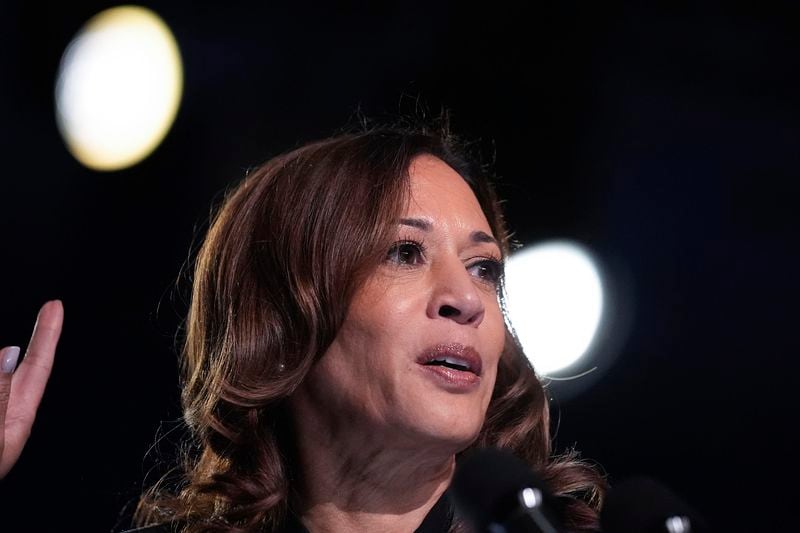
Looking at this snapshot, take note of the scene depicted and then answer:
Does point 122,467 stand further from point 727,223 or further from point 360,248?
point 727,223

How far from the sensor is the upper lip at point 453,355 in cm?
195

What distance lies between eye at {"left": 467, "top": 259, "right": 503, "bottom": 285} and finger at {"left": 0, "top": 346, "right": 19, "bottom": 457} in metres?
0.92

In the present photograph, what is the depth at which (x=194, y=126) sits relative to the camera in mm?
3385

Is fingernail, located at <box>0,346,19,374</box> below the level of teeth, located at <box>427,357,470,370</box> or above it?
below

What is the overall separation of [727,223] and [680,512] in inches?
93.4

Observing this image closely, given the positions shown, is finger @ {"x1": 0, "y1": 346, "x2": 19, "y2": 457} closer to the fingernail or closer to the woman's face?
the fingernail

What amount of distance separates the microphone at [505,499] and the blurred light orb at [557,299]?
7.26 feet

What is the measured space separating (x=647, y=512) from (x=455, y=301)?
789 mm

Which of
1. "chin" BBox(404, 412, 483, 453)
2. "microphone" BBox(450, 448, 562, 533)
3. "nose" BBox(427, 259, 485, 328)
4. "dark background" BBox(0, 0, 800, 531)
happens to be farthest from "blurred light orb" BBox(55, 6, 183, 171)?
"microphone" BBox(450, 448, 562, 533)

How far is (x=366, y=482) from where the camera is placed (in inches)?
82.2

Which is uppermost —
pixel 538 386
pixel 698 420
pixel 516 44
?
pixel 516 44

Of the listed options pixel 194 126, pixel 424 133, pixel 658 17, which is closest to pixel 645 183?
pixel 658 17

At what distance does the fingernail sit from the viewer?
1.90 metres

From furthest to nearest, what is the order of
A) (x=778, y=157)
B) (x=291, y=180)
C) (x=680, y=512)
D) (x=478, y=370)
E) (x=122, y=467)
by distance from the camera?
(x=778, y=157) < (x=122, y=467) < (x=291, y=180) < (x=478, y=370) < (x=680, y=512)
